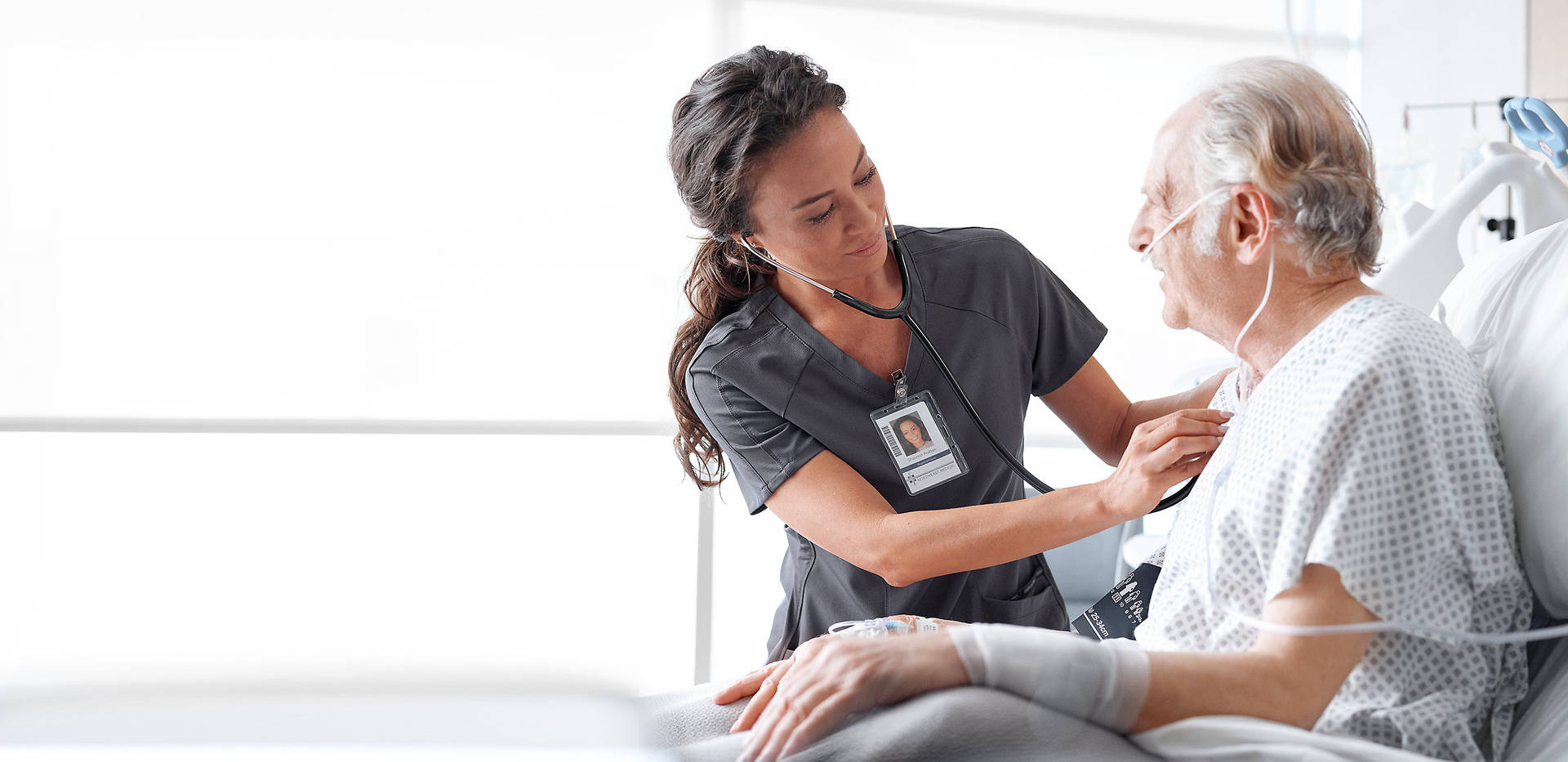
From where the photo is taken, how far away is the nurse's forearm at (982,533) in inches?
45.8

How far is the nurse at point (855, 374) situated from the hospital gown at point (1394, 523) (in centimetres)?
26

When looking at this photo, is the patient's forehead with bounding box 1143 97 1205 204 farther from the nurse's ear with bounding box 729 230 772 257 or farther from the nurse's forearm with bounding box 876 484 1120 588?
the nurse's ear with bounding box 729 230 772 257

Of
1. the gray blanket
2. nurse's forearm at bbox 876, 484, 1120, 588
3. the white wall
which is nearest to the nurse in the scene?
nurse's forearm at bbox 876, 484, 1120, 588

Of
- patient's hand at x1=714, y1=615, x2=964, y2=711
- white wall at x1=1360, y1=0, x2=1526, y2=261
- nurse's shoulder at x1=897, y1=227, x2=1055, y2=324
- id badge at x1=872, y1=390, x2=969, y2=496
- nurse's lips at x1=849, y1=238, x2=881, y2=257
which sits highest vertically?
white wall at x1=1360, y1=0, x2=1526, y2=261

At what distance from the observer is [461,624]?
9.96 ft

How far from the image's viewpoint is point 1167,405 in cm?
145

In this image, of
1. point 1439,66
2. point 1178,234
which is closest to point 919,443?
point 1178,234

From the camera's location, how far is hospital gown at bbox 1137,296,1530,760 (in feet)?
2.69

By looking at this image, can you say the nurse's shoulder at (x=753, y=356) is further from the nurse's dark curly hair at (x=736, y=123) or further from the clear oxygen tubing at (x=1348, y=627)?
the clear oxygen tubing at (x=1348, y=627)

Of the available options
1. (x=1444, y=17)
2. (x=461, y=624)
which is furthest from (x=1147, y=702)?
(x=1444, y=17)

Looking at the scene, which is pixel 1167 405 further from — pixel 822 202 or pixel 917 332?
pixel 822 202

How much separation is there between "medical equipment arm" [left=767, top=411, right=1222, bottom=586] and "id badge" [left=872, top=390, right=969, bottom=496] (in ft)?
0.21

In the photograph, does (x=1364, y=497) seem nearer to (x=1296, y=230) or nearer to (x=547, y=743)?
(x=1296, y=230)

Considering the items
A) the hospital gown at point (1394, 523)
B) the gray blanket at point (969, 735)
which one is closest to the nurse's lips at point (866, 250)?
the hospital gown at point (1394, 523)
